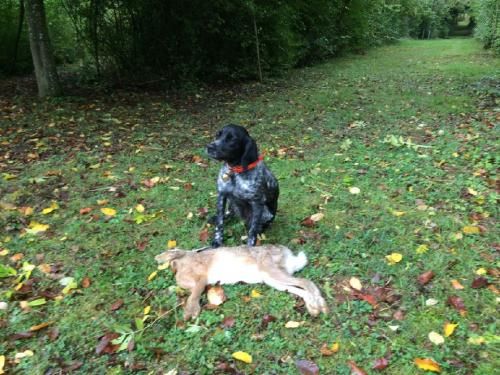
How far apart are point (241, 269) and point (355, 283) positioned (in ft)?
3.09

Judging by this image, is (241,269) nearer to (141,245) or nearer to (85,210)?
(141,245)

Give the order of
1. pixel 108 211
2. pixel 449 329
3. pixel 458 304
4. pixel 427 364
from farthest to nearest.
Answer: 1. pixel 108 211
2. pixel 458 304
3. pixel 449 329
4. pixel 427 364

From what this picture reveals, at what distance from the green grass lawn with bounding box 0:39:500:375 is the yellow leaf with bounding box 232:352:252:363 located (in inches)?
1.5

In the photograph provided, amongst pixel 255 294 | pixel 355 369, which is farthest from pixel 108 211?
pixel 355 369

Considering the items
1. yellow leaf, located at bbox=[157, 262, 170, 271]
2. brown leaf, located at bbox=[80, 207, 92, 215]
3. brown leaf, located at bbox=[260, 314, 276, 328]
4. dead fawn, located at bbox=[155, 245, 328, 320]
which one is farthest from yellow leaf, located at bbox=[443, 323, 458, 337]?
brown leaf, located at bbox=[80, 207, 92, 215]

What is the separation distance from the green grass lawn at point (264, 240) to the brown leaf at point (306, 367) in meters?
0.05

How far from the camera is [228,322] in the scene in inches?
125

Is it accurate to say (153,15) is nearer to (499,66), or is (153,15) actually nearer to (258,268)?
(258,268)

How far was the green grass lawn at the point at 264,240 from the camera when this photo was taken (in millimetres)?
2939

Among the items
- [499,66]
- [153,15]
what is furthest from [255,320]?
[499,66]

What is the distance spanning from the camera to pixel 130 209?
4.91 meters

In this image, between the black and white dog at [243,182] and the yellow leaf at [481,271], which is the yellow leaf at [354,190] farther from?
the yellow leaf at [481,271]

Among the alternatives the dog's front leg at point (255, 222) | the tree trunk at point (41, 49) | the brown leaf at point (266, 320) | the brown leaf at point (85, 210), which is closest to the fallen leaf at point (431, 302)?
the brown leaf at point (266, 320)

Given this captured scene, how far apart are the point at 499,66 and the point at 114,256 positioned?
47.0 feet
